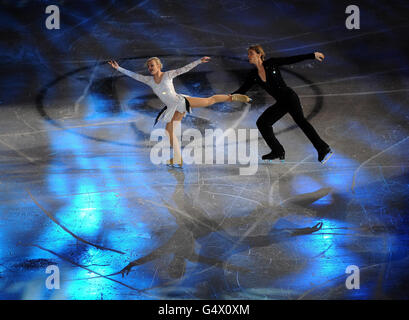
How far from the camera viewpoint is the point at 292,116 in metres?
7.20

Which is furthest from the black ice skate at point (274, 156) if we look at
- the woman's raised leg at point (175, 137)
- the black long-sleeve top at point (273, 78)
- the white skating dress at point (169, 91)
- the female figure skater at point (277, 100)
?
the white skating dress at point (169, 91)

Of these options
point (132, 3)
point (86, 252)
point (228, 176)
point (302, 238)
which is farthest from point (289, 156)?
point (132, 3)

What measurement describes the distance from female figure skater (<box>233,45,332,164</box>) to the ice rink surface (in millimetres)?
243

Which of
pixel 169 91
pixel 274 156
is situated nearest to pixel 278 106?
pixel 274 156

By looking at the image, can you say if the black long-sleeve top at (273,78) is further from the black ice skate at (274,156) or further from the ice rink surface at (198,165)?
the ice rink surface at (198,165)

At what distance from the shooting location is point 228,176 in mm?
7227

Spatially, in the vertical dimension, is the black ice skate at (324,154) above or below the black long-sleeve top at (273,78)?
below

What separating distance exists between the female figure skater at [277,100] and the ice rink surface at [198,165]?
9.6 inches

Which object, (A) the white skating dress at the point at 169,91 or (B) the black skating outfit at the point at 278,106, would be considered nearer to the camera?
(B) the black skating outfit at the point at 278,106

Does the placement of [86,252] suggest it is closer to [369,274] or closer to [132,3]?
[369,274]

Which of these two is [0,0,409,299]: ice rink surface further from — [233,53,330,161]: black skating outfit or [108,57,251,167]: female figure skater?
[108,57,251,167]: female figure skater

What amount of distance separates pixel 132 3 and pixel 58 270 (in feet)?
23.2

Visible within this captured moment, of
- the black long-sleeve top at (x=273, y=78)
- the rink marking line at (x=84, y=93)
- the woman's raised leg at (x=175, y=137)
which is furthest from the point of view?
the rink marking line at (x=84, y=93)

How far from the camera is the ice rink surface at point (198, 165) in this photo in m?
5.66
